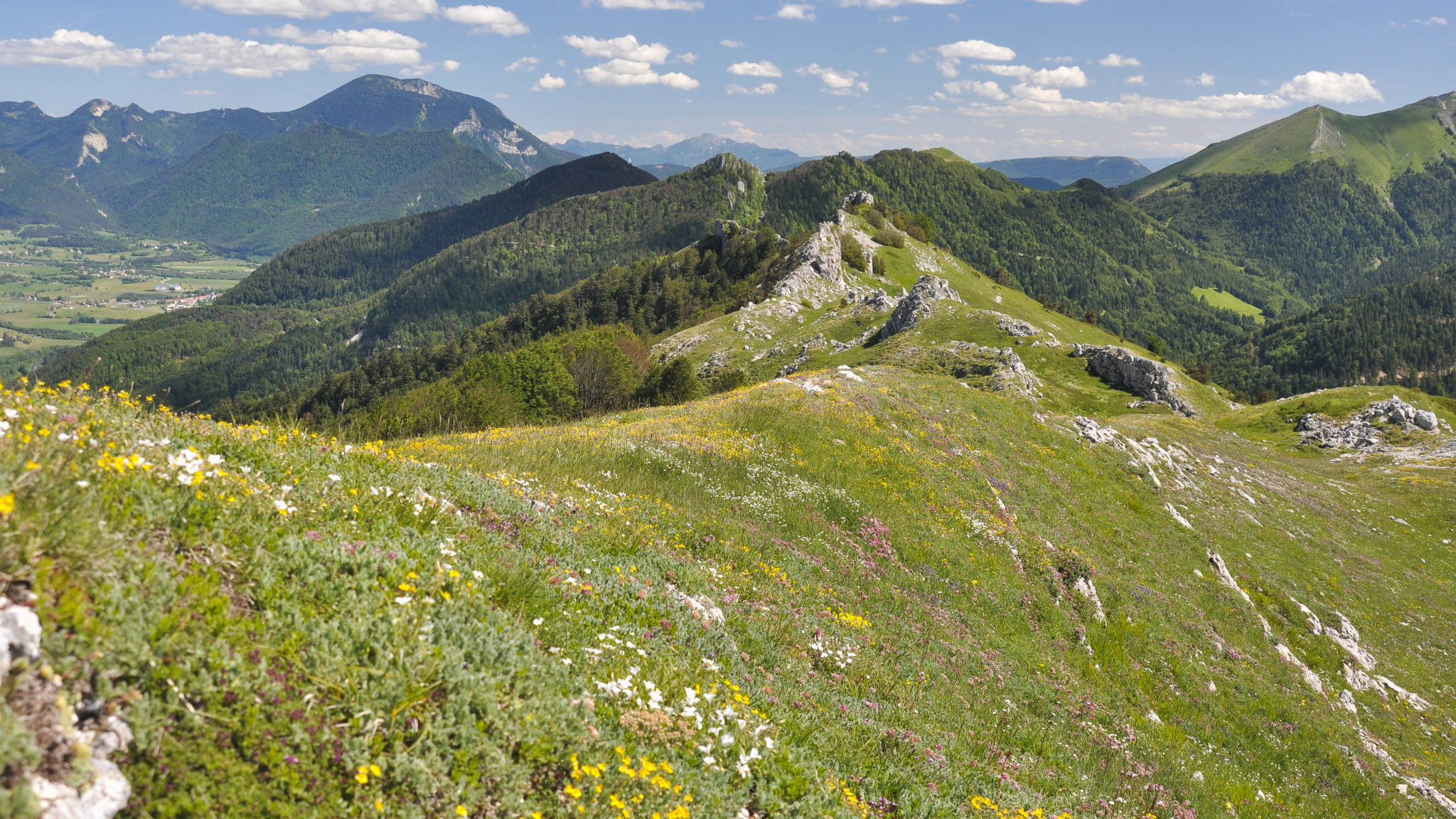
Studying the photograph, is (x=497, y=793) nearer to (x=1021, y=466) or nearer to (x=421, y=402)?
(x=1021, y=466)

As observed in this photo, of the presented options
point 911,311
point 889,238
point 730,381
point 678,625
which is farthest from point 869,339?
point 678,625

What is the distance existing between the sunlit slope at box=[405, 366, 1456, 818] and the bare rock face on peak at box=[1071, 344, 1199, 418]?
4107 cm

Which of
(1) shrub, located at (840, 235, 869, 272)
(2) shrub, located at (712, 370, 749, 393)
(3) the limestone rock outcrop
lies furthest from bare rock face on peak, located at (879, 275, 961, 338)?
(3) the limestone rock outcrop

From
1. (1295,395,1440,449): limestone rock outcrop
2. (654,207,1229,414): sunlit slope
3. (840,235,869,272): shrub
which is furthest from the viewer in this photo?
(840,235,869,272): shrub

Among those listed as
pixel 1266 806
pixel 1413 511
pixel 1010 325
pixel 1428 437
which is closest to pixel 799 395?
pixel 1266 806

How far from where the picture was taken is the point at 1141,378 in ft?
231

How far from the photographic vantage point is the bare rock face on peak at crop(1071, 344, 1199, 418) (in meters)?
69.4

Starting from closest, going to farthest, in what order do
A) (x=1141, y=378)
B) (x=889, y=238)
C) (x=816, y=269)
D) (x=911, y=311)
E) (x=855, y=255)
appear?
(x=1141, y=378), (x=911, y=311), (x=816, y=269), (x=855, y=255), (x=889, y=238)

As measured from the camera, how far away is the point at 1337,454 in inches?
2368

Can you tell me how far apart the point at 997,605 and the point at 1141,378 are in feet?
226

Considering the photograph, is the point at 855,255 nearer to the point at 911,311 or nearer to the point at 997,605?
the point at 911,311

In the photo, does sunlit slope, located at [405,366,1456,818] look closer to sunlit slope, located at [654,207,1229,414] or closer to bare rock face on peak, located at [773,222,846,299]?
sunlit slope, located at [654,207,1229,414]

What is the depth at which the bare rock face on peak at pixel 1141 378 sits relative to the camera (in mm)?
69438

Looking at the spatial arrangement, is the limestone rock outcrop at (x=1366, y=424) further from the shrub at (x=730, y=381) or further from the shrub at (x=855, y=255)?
the shrub at (x=855, y=255)
